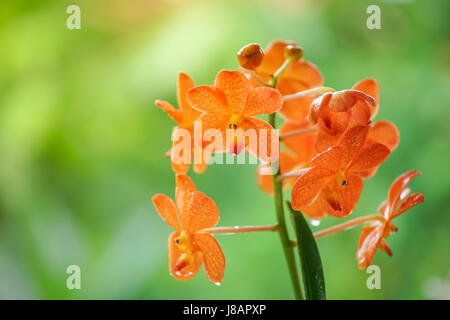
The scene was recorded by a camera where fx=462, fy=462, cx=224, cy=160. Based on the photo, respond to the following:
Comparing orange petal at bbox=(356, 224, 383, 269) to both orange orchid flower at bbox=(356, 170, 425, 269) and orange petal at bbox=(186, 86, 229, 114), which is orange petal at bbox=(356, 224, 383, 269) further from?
orange petal at bbox=(186, 86, 229, 114)

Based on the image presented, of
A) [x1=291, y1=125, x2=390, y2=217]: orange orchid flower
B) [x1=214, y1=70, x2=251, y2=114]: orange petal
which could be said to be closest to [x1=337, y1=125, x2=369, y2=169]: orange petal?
[x1=291, y1=125, x2=390, y2=217]: orange orchid flower

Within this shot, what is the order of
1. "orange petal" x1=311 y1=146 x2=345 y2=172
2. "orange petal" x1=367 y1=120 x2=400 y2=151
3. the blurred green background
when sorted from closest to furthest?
1. "orange petal" x1=311 y1=146 x2=345 y2=172
2. "orange petal" x1=367 y1=120 x2=400 y2=151
3. the blurred green background

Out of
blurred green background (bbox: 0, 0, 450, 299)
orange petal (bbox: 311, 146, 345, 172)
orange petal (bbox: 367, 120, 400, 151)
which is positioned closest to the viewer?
orange petal (bbox: 311, 146, 345, 172)

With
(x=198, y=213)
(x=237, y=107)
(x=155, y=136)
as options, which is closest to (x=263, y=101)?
(x=237, y=107)

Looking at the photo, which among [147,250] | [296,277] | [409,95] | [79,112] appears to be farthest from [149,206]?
[296,277]

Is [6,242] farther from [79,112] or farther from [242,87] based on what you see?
[242,87]

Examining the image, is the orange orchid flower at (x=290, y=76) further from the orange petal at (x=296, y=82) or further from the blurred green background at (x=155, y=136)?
the blurred green background at (x=155, y=136)
